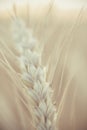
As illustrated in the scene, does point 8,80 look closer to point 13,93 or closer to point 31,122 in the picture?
point 13,93

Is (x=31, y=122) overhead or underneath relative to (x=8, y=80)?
underneath

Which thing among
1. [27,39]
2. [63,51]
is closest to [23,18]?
[27,39]

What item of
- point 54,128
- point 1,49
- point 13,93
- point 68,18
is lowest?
point 54,128
